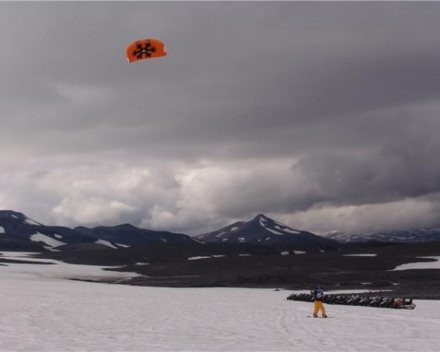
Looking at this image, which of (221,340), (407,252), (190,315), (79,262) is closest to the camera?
(221,340)

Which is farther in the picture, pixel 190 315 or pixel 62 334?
pixel 190 315

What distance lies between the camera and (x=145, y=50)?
99.5ft

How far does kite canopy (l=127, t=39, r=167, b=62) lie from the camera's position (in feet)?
99.3

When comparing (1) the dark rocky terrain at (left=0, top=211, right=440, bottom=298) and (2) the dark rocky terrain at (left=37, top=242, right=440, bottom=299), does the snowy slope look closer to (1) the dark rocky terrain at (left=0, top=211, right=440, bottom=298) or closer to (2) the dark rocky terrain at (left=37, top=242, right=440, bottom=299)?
(2) the dark rocky terrain at (left=37, top=242, right=440, bottom=299)

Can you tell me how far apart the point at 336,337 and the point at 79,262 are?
106 meters

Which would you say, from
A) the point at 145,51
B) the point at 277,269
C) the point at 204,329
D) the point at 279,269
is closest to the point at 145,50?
the point at 145,51

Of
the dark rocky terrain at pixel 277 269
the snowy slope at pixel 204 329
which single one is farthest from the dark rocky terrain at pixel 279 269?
the snowy slope at pixel 204 329

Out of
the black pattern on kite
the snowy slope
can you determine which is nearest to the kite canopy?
the black pattern on kite

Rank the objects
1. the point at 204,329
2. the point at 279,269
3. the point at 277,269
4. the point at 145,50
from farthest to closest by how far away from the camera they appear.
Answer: the point at 277,269 → the point at 279,269 → the point at 145,50 → the point at 204,329

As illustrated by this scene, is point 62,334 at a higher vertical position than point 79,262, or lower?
lower

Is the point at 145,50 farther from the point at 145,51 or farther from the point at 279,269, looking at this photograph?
the point at 279,269

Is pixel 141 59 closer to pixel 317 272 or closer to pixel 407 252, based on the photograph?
pixel 317 272

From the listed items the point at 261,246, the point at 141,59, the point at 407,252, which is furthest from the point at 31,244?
the point at 141,59

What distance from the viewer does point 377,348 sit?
15836 millimetres
